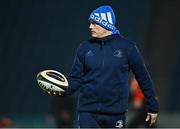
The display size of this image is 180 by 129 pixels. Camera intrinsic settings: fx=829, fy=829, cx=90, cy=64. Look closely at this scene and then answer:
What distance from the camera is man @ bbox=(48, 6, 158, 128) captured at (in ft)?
24.9

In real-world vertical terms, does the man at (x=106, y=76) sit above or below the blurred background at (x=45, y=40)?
above

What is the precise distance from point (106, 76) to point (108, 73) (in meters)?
0.03

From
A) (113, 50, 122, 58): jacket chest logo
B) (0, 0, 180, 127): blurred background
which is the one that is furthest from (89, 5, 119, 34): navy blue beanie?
(0, 0, 180, 127): blurred background

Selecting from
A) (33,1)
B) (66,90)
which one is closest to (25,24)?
(33,1)

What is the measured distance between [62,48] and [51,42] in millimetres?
211

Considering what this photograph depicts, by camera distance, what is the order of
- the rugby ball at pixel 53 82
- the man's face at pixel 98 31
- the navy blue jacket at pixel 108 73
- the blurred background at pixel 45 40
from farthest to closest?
the blurred background at pixel 45 40
the rugby ball at pixel 53 82
the man's face at pixel 98 31
the navy blue jacket at pixel 108 73

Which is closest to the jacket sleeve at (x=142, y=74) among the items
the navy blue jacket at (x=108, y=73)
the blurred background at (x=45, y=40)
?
the navy blue jacket at (x=108, y=73)

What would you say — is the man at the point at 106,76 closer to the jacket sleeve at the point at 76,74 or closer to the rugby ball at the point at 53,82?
the jacket sleeve at the point at 76,74

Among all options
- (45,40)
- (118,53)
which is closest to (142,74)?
(118,53)

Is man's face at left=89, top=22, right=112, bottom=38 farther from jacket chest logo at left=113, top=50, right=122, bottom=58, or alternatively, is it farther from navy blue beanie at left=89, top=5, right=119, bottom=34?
jacket chest logo at left=113, top=50, right=122, bottom=58

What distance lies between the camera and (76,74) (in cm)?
777

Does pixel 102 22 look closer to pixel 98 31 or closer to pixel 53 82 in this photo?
pixel 98 31

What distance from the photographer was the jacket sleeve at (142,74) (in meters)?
7.65

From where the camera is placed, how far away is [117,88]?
761 cm
